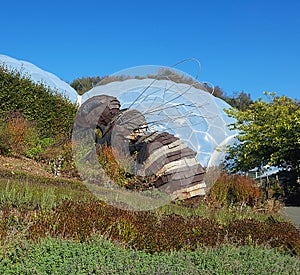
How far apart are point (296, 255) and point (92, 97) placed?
451 centimetres

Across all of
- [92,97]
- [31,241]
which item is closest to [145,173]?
[92,97]

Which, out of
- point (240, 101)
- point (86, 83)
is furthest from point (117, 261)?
point (240, 101)

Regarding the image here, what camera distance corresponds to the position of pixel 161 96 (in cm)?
768

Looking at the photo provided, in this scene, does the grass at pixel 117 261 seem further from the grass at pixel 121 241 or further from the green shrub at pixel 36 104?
the green shrub at pixel 36 104

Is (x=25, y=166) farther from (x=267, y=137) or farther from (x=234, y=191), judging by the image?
(x=267, y=137)

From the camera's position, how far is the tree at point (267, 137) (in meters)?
15.5

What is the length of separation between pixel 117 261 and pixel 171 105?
4269mm

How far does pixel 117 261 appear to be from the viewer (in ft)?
12.6

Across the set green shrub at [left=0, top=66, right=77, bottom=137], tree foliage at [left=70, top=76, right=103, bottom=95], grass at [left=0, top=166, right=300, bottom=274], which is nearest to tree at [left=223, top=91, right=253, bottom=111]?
tree foliage at [left=70, top=76, right=103, bottom=95]

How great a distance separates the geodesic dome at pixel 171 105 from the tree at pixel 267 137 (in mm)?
7331

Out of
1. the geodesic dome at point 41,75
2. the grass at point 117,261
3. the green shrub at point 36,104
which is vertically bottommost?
the grass at point 117,261

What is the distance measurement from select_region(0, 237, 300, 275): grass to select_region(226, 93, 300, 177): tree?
434 inches

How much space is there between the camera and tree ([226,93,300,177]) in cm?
1546

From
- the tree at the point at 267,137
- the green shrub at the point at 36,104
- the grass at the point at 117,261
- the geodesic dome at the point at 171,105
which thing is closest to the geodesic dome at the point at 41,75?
the green shrub at the point at 36,104
